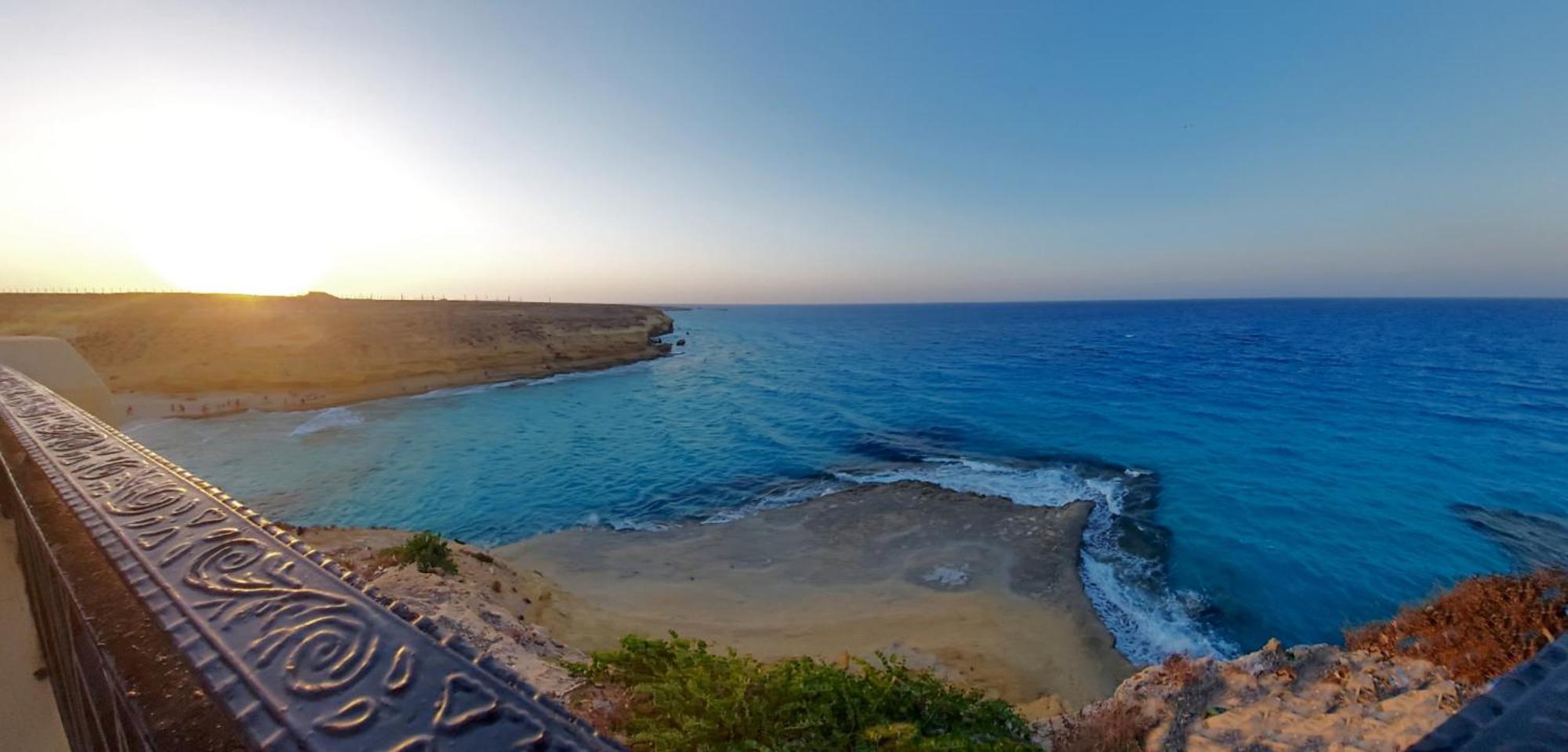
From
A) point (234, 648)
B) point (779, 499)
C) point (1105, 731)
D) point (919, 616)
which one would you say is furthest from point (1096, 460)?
point (234, 648)

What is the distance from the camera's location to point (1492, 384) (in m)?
40.8

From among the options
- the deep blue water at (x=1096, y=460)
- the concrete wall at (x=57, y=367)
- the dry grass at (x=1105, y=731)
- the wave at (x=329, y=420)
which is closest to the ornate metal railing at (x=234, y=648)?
the dry grass at (x=1105, y=731)

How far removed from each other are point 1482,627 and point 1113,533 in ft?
32.6

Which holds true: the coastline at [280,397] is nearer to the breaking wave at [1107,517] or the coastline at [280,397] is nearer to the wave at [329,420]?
the wave at [329,420]

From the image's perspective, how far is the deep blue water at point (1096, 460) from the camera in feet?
51.5

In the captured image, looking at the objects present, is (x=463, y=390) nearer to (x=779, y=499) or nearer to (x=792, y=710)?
(x=779, y=499)

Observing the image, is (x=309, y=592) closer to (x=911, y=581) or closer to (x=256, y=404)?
(x=911, y=581)

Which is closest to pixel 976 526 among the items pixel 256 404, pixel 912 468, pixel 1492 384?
pixel 912 468

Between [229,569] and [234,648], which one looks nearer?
[234,648]

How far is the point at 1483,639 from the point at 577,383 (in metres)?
47.5

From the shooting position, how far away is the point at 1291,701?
7660 mm

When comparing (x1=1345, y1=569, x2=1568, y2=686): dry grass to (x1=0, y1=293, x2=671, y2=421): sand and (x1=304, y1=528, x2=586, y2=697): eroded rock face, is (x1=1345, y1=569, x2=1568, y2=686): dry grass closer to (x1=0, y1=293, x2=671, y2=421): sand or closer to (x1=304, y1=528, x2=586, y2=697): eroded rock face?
(x1=304, y1=528, x2=586, y2=697): eroded rock face

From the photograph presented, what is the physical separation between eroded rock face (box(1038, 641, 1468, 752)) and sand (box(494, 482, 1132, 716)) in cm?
239

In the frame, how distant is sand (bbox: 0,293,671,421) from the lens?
36656 mm
